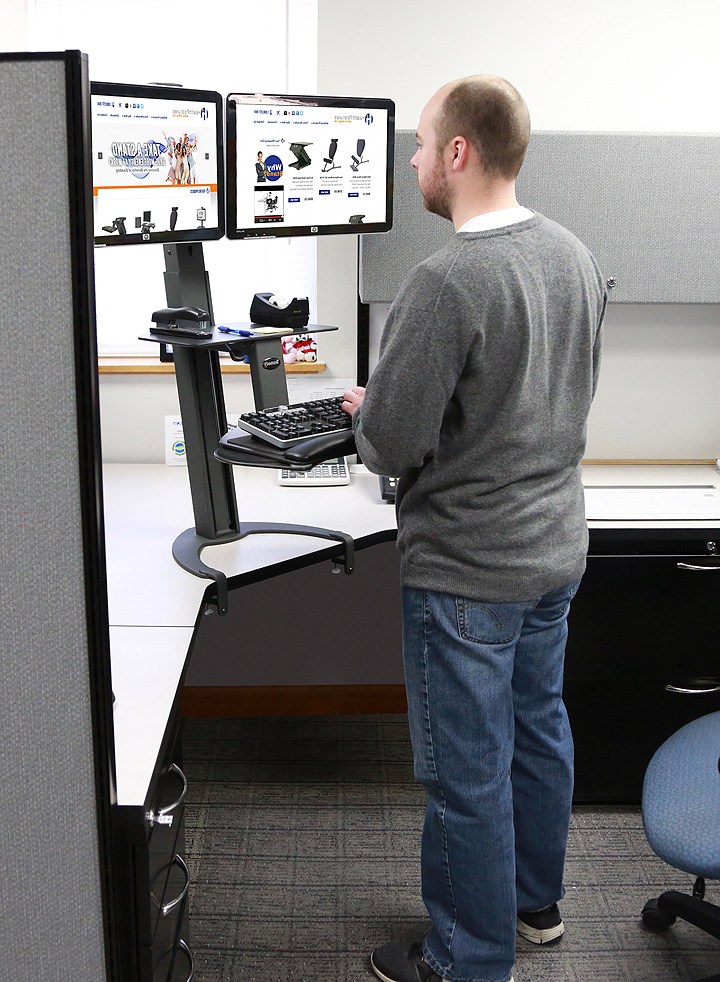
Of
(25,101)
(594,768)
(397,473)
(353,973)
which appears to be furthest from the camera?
(594,768)

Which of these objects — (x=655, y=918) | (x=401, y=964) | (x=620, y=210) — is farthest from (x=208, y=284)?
(x=655, y=918)

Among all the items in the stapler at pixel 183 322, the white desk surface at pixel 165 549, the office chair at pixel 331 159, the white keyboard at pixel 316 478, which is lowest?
the white desk surface at pixel 165 549

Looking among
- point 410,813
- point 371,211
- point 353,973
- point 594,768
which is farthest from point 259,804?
point 371,211

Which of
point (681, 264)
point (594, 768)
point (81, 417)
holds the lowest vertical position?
point (594, 768)

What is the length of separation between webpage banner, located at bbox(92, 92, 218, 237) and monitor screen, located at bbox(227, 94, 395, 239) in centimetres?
6

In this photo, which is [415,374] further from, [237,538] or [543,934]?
[543,934]

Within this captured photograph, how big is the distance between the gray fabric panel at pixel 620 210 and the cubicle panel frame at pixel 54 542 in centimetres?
135

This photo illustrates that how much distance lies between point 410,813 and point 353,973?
525 millimetres

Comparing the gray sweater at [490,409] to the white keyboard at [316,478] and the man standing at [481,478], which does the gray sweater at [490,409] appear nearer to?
the man standing at [481,478]

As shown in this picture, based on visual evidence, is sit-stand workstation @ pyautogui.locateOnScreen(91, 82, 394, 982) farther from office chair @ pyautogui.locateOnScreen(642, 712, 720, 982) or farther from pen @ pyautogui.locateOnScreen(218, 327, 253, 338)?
office chair @ pyautogui.locateOnScreen(642, 712, 720, 982)

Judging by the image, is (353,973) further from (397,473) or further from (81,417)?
(81,417)

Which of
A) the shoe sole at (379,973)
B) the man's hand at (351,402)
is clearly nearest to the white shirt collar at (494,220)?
the man's hand at (351,402)

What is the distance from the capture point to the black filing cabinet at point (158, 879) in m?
1.08

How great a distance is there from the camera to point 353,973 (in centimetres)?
179
